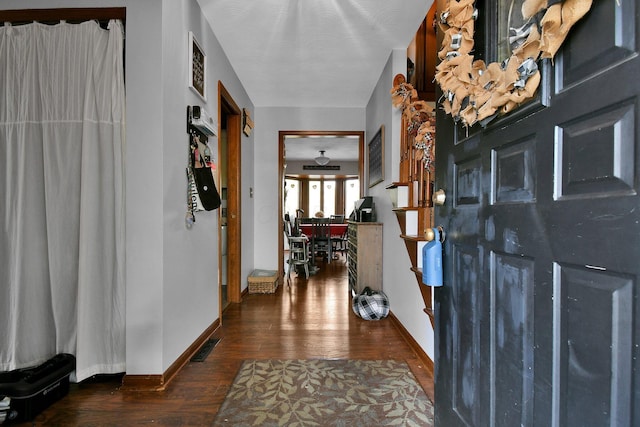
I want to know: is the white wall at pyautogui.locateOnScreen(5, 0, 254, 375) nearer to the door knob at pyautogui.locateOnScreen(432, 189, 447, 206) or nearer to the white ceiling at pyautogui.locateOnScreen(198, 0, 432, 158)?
the white ceiling at pyautogui.locateOnScreen(198, 0, 432, 158)

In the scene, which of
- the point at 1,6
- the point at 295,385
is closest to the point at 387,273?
the point at 295,385

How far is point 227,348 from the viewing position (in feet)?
7.54

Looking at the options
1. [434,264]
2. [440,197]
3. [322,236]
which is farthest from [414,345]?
[322,236]

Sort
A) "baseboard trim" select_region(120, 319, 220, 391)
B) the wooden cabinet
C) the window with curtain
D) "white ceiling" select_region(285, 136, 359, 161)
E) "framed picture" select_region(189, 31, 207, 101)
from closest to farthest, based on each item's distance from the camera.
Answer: "baseboard trim" select_region(120, 319, 220, 391), "framed picture" select_region(189, 31, 207, 101), the wooden cabinet, "white ceiling" select_region(285, 136, 359, 161), the window with curtain

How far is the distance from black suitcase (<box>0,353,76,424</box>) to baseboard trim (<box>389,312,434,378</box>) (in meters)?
2.11

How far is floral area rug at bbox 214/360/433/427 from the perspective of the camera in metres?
1.51

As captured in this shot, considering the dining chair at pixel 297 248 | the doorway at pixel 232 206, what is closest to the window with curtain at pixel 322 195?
the dining chair at pixel 297 248

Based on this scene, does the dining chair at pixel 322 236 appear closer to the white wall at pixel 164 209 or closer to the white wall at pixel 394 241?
the white wall at pixel 394 241

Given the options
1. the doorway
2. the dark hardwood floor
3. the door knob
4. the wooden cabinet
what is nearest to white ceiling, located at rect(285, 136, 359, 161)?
the doorway

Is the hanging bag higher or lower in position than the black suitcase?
higher

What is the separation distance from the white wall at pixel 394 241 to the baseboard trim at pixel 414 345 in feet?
0.10

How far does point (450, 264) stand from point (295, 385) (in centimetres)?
124

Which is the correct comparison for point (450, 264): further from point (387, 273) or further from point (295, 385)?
point (387, 273)

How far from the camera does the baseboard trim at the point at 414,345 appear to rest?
1.96 meters
